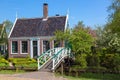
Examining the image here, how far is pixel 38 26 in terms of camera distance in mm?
47125

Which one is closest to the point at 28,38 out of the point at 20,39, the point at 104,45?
the point at 20,39

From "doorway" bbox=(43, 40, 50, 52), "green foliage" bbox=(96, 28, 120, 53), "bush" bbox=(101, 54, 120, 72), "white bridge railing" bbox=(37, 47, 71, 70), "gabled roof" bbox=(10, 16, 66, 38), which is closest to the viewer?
"bush" bbox=(101, 54, 120, 72)

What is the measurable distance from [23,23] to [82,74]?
24432mm

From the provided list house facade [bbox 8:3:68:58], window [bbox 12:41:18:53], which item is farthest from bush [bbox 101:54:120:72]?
window [bbox 12:41:18:53]

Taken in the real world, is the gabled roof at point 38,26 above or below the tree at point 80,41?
above

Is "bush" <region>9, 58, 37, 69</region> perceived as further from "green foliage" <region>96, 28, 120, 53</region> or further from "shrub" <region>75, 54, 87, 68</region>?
"green foliage" <region>96, 28, 120, 53</region>

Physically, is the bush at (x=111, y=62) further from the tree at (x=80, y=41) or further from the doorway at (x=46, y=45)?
the doorway at (x=46, y=45)

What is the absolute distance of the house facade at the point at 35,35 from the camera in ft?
147

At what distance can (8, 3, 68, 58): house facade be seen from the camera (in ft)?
147

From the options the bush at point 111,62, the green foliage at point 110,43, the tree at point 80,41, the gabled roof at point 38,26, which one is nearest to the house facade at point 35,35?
the gabled roof at point 38,26

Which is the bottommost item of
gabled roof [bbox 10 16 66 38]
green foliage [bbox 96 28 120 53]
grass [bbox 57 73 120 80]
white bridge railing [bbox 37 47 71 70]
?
grass [bbox 57 73 120 80]

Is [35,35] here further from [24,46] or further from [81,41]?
[81,41]

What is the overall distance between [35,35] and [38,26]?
6.67 feet

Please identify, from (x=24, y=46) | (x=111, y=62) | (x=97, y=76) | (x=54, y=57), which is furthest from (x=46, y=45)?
(x=97, y=76)
